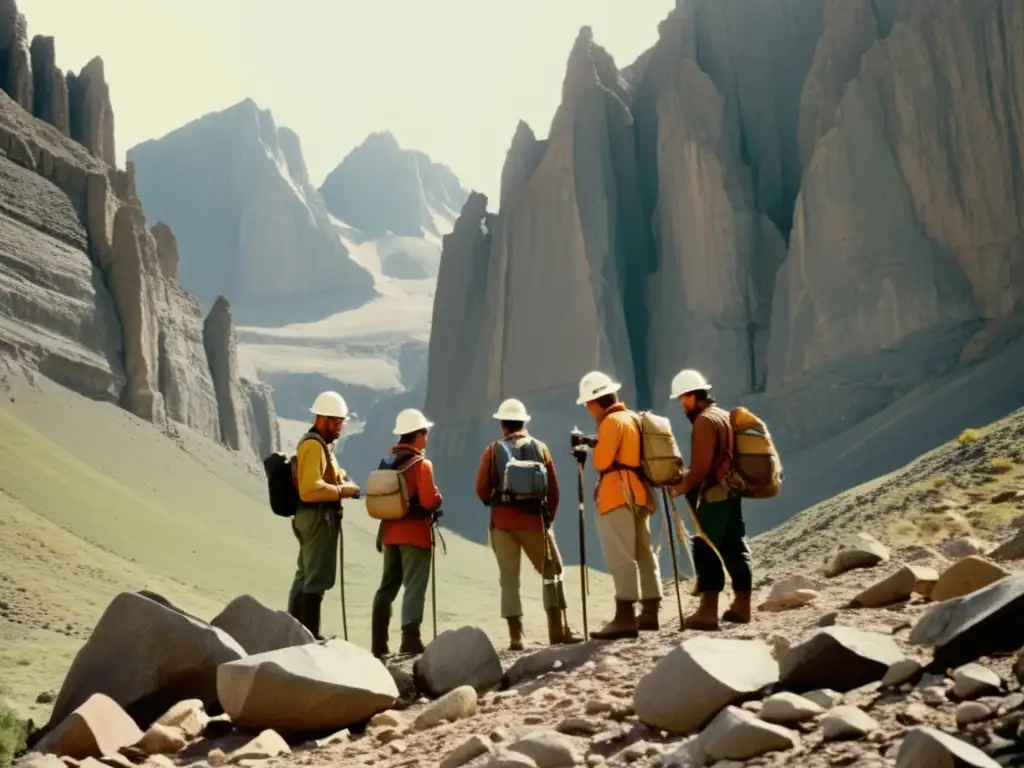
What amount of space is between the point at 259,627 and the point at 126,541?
1065 inches

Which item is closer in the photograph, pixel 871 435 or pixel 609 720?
pixel 609 720

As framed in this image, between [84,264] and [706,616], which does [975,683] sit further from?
[84,264]

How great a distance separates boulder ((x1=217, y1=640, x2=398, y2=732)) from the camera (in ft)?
30.5

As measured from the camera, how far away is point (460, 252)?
71500 mm

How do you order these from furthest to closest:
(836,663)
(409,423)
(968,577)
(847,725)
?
(409,423) < (968,577) < (836,663) < (847,725)

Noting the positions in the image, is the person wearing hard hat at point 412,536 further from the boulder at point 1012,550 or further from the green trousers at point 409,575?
the boulder at point 1012,550

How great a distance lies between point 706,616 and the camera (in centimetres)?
1075

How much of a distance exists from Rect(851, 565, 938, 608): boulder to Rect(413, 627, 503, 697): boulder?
345 cm

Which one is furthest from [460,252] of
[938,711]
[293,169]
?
[293,169]

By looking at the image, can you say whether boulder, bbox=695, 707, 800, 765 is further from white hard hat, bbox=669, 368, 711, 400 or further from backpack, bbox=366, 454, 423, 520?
backpack, bbox=366, 454, 423, 520

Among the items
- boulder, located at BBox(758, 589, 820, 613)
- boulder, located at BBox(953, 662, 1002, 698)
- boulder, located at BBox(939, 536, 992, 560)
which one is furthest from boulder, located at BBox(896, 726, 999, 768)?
boulder, located at BBox(939, 536, 992, 560)

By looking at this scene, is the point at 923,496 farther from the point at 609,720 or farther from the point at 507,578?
the point at 609,720

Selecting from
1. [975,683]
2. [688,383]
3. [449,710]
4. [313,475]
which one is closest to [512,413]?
[688,383]

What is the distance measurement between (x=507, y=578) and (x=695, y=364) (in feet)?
150
